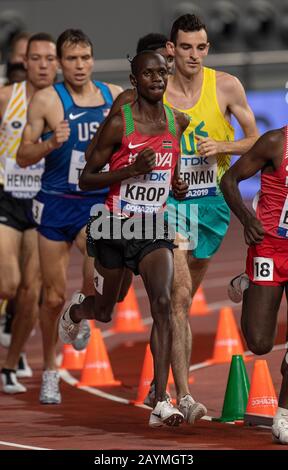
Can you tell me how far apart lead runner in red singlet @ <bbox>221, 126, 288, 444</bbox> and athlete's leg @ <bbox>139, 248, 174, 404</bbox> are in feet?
1.61

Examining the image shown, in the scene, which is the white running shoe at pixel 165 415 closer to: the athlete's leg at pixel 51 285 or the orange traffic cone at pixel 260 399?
the orange traffic cone at pixel 260 399

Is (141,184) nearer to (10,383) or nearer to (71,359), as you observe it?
(10,383)

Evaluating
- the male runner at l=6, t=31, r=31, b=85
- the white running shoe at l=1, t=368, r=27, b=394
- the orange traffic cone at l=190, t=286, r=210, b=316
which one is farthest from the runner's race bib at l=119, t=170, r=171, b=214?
the orange traffic cone at l=190, t=286, r=210, b=316

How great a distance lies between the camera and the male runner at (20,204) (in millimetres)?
12297

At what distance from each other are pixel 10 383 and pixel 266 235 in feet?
11.1

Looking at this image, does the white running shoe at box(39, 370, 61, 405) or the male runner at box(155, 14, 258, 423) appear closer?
the male runner at box(155, 14, 258, 423)

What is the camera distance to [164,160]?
9.66m

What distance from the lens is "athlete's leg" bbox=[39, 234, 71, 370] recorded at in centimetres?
1148

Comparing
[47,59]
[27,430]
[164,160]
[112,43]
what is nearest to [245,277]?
[164,160]

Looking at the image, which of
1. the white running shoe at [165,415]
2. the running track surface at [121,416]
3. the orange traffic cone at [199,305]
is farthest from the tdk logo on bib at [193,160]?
the orange traffic cone at [199,305]

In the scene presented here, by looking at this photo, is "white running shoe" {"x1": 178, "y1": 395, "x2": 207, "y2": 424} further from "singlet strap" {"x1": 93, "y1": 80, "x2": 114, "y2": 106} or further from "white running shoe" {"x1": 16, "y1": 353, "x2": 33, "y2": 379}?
"white running shoe" {"x1": 16, "y1": 353, "x2": 33, "y2": 379}

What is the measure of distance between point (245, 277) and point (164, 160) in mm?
932

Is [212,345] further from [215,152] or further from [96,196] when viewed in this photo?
[215,152]

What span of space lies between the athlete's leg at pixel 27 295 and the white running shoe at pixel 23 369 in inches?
18.6
